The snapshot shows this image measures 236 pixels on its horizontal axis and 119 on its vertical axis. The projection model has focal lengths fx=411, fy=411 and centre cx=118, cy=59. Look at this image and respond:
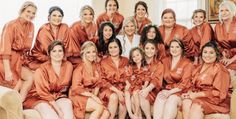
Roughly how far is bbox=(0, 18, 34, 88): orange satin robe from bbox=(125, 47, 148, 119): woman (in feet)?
3.47

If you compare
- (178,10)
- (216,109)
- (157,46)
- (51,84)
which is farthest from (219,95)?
(178,10)

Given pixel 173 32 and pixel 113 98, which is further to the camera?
pixel 173 32

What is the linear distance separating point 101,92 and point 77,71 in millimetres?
301

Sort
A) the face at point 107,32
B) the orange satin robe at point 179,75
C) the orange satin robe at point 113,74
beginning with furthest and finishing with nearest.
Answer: the face at point 107,32 → the orange satin robe at point 113,74 → the orange satin robe at point 179,75

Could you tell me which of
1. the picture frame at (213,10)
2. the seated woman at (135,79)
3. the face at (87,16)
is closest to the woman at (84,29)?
the face at (87,16)

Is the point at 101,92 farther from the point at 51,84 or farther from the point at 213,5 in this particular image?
the point at 213,5

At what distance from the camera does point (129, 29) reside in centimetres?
440

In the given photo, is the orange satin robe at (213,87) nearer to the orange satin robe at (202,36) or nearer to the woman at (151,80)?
the woman at (151,80)

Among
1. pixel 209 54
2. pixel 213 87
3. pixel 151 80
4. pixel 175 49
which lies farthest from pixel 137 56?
pixel 213 87

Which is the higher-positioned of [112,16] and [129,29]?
[112,16]

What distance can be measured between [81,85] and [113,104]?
35cm

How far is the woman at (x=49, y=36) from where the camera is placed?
414cm

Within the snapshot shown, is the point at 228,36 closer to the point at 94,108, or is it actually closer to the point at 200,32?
the point at 200,32

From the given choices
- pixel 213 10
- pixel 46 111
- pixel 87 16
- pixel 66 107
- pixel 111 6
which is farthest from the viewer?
pixel 213 10
